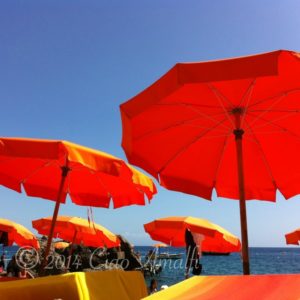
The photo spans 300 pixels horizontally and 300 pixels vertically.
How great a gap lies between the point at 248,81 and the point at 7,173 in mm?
4275

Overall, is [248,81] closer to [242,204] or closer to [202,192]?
[242,204]

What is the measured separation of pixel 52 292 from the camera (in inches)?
121

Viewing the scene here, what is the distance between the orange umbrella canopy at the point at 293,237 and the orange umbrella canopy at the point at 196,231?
2697 millimetres

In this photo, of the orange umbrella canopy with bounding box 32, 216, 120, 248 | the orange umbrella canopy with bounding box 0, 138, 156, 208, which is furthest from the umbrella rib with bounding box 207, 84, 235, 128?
the orange umbrella canopy with bounding box 32, 216, 120, 248

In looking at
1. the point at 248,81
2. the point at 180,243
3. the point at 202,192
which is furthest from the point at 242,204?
the point at 180,243

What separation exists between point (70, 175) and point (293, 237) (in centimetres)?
874

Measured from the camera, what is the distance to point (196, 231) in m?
10.1

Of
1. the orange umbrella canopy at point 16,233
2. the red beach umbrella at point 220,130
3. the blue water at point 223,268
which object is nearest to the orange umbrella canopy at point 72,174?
the red beach umbrella at point 220,130

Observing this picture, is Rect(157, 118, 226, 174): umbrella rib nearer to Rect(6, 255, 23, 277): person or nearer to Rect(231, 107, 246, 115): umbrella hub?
Rect(231, 107, 246, 115): umbrella hub

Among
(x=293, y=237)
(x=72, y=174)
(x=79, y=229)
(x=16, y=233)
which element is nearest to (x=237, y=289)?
(x=72, y=174)

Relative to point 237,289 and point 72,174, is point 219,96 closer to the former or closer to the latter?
point 237,289

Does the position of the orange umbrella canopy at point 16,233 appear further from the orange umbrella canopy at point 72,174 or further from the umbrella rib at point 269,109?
the umbrella rib at point 269,109

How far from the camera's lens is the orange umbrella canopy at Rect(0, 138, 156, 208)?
14.7 feet

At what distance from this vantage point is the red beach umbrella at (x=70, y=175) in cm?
447
